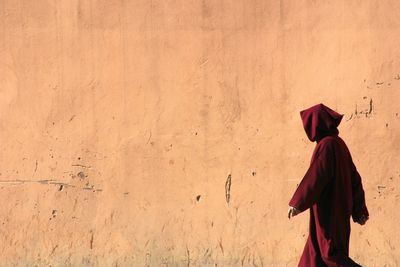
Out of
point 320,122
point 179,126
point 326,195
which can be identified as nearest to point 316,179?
point 326,195

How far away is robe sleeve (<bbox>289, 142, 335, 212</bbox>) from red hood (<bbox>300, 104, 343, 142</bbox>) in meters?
0.10

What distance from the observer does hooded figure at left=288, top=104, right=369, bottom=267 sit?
6.84 m

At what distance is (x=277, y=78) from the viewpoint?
847 cm

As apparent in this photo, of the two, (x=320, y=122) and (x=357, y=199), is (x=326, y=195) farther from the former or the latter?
(x=320, y=122)

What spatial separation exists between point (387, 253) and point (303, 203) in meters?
1.92

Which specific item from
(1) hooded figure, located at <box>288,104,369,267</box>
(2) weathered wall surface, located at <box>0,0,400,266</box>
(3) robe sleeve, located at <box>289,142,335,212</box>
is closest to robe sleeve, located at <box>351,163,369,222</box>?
(1) hooded figure, located at <box>288,104,369,267</box>

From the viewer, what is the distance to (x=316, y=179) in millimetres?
6844

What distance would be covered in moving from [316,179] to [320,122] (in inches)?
15.9

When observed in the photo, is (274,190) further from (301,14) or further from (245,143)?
(301,14)

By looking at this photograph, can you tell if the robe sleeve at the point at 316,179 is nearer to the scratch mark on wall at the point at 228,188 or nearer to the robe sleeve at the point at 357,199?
the robe sleeve at the point at 357,199

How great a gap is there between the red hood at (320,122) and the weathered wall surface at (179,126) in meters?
1.42

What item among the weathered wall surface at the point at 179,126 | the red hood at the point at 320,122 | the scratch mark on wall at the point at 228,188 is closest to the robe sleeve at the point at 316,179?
the red hood at the point at 320,122

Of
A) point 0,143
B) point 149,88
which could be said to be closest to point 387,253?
point 149,88

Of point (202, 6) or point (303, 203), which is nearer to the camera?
point (303, 203)
